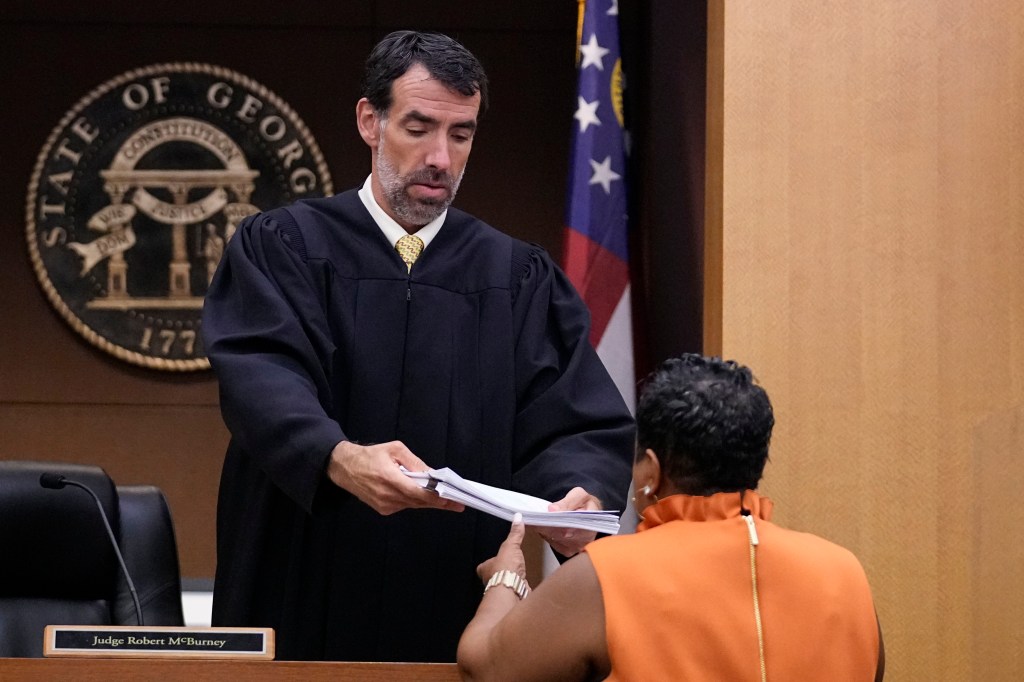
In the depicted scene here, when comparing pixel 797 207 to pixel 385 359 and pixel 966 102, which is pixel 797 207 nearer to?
pixel 966 102

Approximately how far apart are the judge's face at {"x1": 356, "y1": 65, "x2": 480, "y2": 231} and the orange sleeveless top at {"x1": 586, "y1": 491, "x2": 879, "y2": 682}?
3.14ft

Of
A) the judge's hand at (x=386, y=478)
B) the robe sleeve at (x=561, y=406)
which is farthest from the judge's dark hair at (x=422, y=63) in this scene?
the judge's hand at (x=386, y=478)

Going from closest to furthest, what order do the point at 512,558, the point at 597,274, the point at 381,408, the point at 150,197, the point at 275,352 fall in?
the point at 512,558 → the point at 275,352 → the point at 381,408 → the point at 597,274 → the point at 150,197

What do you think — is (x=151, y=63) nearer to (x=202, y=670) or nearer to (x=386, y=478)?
(x=386, y=478)

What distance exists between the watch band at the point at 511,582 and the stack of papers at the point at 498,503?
0.24ft

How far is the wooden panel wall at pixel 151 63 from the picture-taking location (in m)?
5.03

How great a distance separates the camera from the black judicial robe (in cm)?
234

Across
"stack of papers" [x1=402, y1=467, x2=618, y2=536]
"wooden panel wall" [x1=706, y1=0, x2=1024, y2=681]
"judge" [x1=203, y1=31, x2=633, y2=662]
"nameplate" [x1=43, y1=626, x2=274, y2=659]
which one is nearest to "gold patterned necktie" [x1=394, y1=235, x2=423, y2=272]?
"judge" [x1=203, y1=31, x2=633, y2=662]

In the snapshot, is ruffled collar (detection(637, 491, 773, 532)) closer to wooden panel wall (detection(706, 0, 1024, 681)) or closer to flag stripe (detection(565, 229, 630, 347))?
wooden panel wall (detection(706, 0, 1024, 681))

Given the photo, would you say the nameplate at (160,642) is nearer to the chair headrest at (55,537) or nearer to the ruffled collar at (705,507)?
the ruffled collar at (705,507)

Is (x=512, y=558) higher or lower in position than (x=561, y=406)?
lower

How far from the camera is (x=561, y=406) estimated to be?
8.01ft

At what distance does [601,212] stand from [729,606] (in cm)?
259

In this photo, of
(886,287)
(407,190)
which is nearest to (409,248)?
(407,190)
